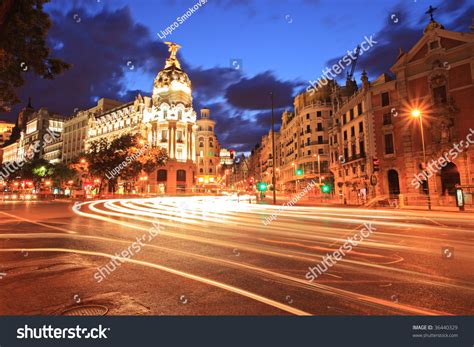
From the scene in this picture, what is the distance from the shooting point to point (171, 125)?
78438 millimetres

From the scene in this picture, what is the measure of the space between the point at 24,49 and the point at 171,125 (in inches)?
2659

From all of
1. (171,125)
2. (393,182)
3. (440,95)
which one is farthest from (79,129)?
(440,95)

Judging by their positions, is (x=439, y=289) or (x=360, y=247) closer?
(x=439, y=289)

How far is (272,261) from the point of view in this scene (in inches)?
273

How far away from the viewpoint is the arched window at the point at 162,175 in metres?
76.4

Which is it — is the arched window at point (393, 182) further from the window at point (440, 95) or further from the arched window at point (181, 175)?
the arched window at point (181, 175)

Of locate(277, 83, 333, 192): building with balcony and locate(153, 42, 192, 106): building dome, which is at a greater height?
locate(153, 42, 192, 106): building dome

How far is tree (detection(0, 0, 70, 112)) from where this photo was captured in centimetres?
1103

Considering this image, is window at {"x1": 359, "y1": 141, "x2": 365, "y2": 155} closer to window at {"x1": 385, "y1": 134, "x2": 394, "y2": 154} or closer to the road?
window at {"x1": 385, "y1": 134, "x2": 394, "y2": 154}

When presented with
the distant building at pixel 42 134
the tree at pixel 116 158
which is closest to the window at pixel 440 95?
the tree at pixel 116 158

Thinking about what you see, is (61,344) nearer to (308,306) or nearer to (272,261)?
(308,306)

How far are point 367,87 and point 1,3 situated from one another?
37467 millimetres

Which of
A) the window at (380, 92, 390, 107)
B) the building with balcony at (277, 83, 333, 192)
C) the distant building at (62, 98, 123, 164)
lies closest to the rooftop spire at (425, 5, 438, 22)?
the window at (380, 92, 390, 107)

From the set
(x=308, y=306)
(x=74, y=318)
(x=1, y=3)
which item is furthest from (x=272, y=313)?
(x=1, y=3)
